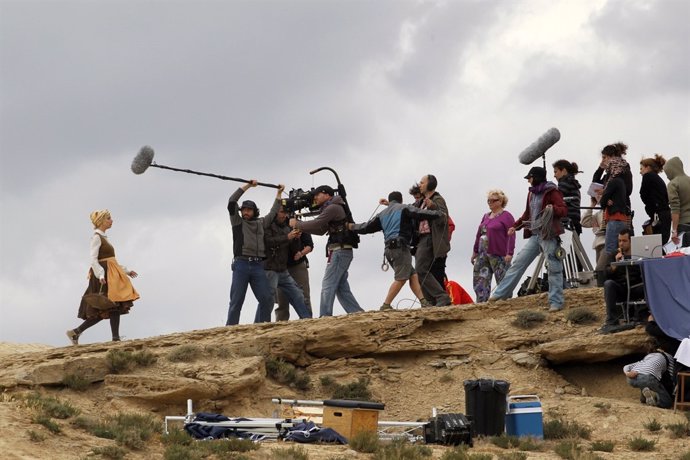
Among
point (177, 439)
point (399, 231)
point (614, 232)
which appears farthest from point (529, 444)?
point (399, 231)

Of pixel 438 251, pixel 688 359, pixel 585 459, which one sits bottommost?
pixel 585 459

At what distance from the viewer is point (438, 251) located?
21.3 metres

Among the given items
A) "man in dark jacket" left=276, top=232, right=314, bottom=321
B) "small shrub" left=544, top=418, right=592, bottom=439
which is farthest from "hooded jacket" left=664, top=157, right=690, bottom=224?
"man in dark jacket" left=276, top=232, right=314, bottom=321

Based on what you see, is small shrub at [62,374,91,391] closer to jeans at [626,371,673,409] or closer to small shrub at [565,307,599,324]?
small shrub at [565,307,599,324]

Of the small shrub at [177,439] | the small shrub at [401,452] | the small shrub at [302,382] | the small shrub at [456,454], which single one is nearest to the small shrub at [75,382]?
the small shrub at [177,439]

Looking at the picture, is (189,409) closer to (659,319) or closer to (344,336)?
(344,336)

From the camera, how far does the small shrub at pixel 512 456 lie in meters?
16.6

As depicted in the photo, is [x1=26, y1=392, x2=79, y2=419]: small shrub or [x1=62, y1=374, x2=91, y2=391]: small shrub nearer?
[x1=26, y1=392, x2=79, y2=419]: small shrub

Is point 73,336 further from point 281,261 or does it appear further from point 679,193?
point 679,193

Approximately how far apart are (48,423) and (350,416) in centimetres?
369

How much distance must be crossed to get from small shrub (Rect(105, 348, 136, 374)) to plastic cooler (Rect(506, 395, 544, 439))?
5304 millimetres

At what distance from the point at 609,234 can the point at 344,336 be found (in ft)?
14.0

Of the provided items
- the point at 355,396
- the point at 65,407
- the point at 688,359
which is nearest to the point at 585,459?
the point at 688,359

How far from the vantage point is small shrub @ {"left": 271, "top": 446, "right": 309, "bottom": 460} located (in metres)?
15.6
